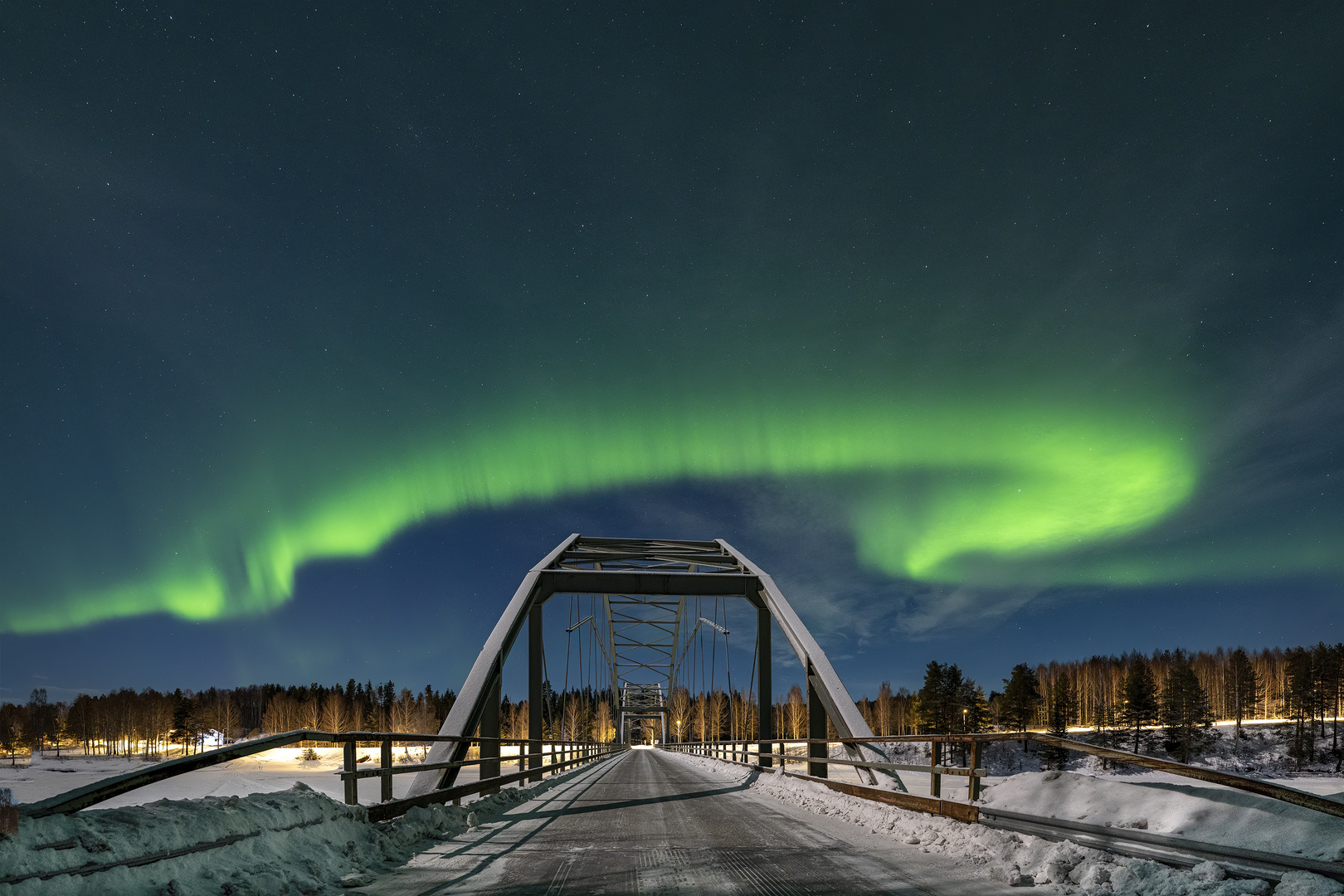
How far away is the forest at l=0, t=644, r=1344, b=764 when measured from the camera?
95.5m

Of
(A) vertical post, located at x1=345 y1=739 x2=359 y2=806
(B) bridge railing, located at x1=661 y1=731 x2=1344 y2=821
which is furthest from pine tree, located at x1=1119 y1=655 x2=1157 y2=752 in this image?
(A) vertical post, located at x1=345 y1=739 x2=359 y2=806

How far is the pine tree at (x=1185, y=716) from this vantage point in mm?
93938

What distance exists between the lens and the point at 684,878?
15.9 ft

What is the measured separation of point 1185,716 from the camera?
309ft

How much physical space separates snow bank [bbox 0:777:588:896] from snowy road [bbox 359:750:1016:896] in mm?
394

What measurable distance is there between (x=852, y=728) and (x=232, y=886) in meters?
10.4

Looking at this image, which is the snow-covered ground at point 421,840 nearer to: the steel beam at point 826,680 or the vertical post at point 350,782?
the vertical post at point 350,782

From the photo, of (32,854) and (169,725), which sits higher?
(32,854)

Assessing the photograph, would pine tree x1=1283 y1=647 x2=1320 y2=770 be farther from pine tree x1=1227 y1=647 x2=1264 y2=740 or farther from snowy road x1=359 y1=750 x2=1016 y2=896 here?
snowy road x1=359 y1=750 x2=1016 y2=896

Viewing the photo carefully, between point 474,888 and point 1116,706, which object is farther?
point 1116,706

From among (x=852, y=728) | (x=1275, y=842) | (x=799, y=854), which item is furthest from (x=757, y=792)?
(x=1275, y=842)

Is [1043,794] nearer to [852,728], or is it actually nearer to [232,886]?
[232,886]

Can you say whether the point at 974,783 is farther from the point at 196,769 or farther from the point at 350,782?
the point at 196,769

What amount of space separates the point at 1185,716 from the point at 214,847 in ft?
384
